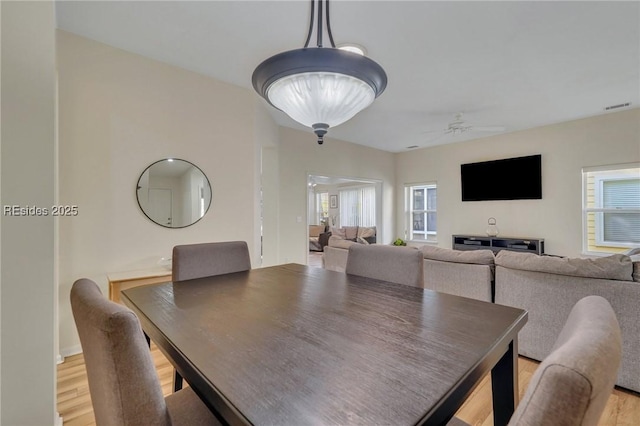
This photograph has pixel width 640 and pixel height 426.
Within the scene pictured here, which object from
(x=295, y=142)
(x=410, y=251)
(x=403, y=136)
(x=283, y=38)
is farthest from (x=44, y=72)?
(x=403, y=136)

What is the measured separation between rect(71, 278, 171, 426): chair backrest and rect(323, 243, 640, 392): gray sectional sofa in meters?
2.39

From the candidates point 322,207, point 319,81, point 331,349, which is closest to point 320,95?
point 319,81

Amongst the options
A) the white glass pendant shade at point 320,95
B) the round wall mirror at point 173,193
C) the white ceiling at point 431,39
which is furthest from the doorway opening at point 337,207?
the white glass pendant shade at point 320,95

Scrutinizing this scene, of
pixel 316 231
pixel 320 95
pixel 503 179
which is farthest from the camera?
pixel 316 231

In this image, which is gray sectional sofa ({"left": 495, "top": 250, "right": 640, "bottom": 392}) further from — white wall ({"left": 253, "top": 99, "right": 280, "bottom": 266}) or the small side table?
white wall ({"left": 253, "top": 99, "right": 280, "bottom": 266})

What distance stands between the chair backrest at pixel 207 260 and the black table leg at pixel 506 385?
1525 mm

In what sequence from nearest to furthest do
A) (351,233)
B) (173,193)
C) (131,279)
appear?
(131,279) < (173,193) < (351,233)

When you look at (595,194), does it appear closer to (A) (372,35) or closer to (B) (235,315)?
(A) (372,35)

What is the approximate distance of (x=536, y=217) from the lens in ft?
15.8

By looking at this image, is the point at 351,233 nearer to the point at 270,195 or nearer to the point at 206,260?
the point at 270,195

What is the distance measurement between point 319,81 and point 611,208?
17.4ft

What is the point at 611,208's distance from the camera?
13.9ft

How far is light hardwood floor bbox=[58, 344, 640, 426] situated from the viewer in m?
1.58

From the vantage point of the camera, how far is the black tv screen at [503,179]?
4832mm
